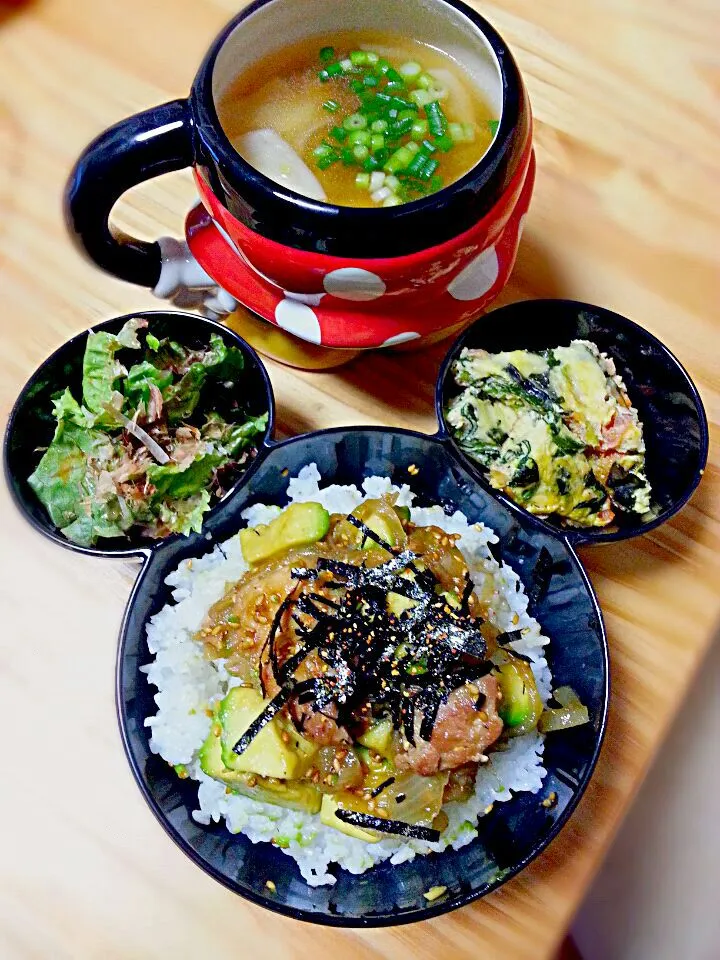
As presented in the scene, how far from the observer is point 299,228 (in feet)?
3.30

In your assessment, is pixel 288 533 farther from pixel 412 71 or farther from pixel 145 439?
pixel 412 71

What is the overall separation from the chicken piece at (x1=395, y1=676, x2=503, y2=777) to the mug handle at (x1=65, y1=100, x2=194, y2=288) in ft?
2.60

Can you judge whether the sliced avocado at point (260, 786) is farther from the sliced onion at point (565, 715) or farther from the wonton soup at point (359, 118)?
the wonton soup at point (359, 118)

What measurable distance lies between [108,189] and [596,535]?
82cm

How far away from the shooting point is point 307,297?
3.66 ft

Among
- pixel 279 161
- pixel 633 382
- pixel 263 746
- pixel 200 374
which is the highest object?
pixel 279 161

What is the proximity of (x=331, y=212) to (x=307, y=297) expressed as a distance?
0.50 feet

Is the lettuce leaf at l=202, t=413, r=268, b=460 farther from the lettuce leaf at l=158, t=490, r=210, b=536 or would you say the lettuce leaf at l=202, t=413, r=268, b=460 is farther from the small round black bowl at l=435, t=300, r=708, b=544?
the small round black bowl at l=435, t=300, r=708, b=544

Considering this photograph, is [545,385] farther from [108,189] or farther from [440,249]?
[108,189]

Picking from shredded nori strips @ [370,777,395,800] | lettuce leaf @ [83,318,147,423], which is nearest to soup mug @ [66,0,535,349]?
lettuce leaf @ [83,318,147,423]

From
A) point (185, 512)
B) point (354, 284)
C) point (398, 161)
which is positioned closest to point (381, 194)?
point (398, 161)

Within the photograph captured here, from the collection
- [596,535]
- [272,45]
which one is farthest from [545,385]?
[272,45]

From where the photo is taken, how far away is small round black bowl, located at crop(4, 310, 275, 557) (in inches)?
49.5

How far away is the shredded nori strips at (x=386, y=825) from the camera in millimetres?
1166
